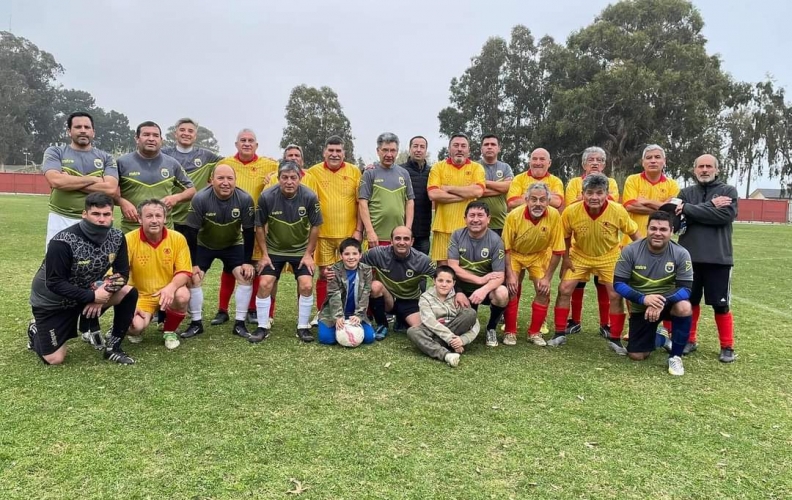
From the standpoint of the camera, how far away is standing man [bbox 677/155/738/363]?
464 centimetres

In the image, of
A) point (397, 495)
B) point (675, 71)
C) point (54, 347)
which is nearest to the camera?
point (397, 495)

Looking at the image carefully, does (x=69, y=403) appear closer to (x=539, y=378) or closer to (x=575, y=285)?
(x=539, y=378)

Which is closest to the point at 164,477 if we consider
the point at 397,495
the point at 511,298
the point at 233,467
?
the point at 233,467

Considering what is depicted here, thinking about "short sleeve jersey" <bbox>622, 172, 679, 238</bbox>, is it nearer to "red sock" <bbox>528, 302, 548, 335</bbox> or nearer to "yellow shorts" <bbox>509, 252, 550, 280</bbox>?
"yellow shorts" <bbox>509, 252, 550, 280</bbox>

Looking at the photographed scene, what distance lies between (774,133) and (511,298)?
48217mm

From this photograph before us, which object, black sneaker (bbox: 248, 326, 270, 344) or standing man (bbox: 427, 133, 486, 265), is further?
standing man (bbox: 427, 133, 486, 265)

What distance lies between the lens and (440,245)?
593 cm

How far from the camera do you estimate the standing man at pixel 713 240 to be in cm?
464

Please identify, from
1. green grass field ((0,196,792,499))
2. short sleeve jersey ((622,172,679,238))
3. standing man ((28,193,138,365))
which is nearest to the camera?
green grass field ((0,196,792,499))

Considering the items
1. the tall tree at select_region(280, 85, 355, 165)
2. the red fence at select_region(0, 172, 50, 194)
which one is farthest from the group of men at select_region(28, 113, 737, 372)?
the red fence at select_region(0, 172, 50, 194)

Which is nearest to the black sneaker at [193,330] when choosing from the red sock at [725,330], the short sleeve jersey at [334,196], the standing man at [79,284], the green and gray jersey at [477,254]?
the standing man at [79,284]

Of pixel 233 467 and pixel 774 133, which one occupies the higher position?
pixel 774 133

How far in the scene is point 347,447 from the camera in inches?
113

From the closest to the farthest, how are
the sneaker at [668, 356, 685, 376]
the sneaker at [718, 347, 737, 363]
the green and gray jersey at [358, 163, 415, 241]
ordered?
the sneaker at [668, 356, 685, 376] → the sneaker at [718, 347, 737, 363] → the green and gray jersey at [358, 163, 415, 241]
